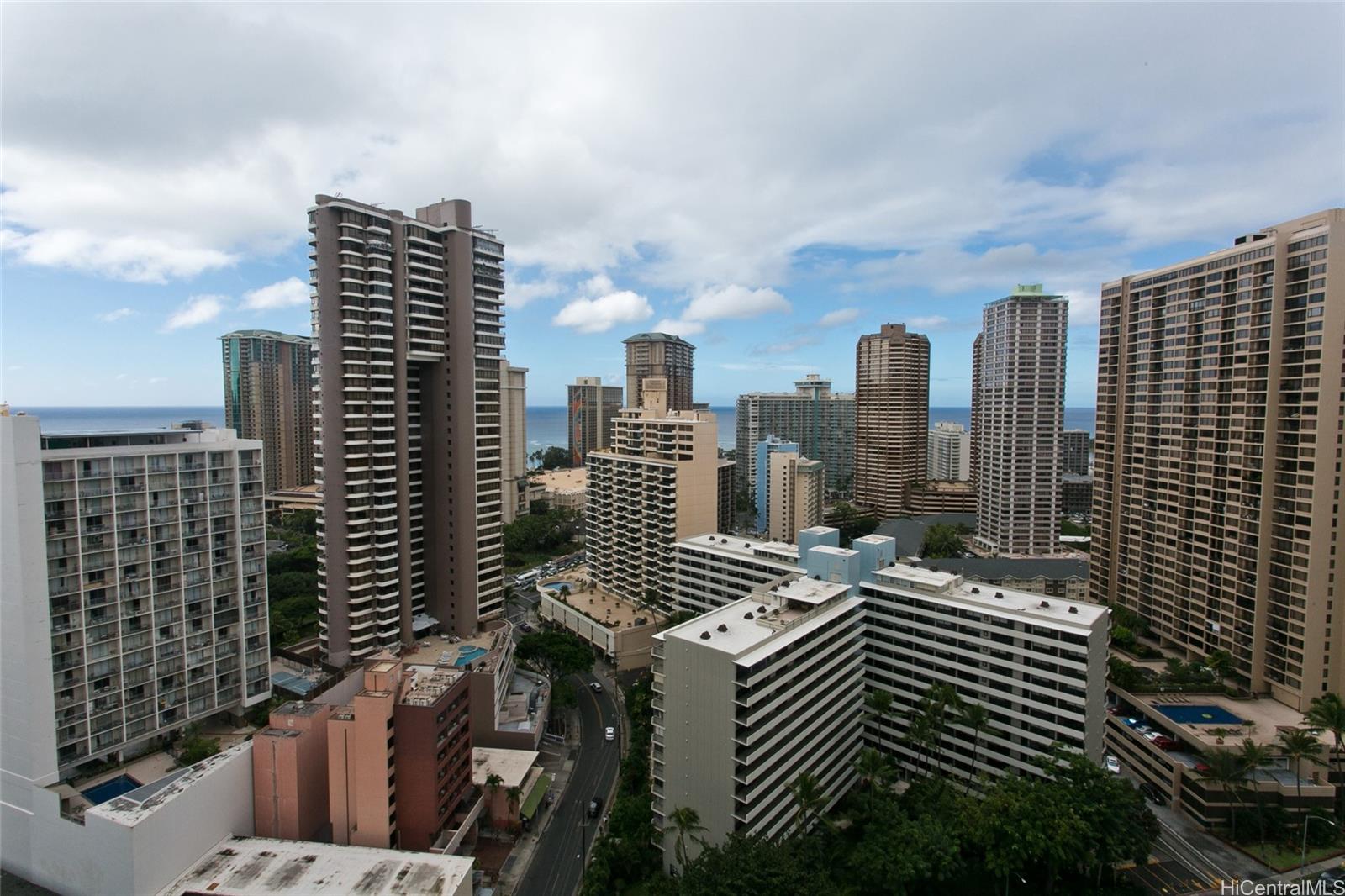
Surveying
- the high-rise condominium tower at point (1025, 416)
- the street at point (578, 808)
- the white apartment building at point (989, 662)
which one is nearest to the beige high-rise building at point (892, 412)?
the high-rise condominium tower at point (1025, 416)

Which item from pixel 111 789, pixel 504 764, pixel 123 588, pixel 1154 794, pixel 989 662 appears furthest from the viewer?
pixel 1154 794

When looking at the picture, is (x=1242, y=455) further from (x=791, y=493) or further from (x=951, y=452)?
(x=951, y=452)

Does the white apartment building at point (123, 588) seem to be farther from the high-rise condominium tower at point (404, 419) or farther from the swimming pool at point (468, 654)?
the swimming pool at point (468, 654)

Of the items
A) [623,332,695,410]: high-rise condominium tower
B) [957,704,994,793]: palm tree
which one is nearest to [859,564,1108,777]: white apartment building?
[957,704,994,793]: palm tree

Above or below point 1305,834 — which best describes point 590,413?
above

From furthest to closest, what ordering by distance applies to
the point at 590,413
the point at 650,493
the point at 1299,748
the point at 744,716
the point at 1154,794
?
the point at 590,413
the point at 650,493
the point at 1154,794
the point at 1299,748
the point at 744,716

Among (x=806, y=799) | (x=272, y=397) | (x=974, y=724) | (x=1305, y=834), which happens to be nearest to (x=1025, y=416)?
(x=1305, y=834)

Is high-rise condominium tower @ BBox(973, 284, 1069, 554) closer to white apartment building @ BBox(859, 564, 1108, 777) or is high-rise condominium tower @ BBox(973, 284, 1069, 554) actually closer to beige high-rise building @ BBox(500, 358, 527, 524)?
white apartment building @ BBox(859, 564, 1108, 777)
